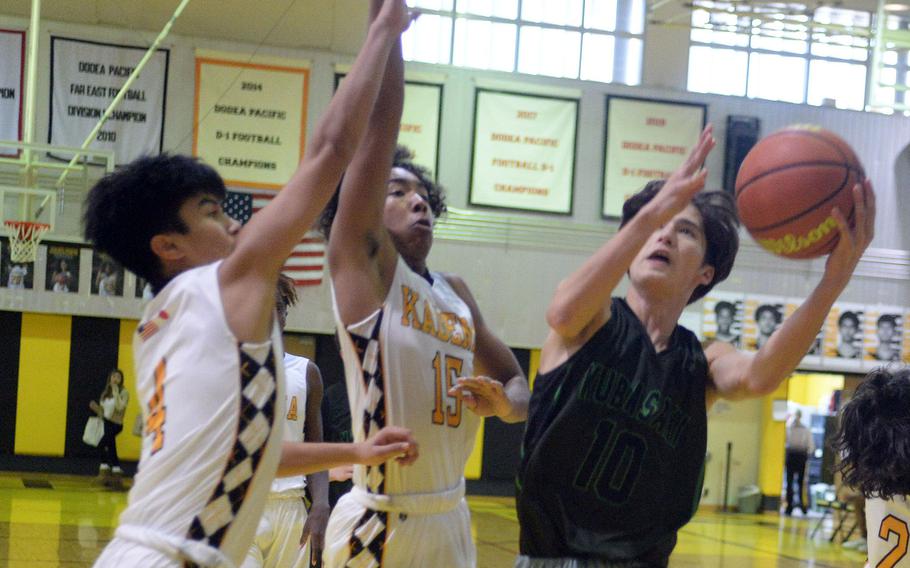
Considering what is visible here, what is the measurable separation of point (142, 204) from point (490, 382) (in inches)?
45.1

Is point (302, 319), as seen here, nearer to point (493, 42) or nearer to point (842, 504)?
point (493, 42)

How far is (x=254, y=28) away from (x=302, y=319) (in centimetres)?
444

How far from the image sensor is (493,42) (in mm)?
17688

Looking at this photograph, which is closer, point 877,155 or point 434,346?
point 434,346

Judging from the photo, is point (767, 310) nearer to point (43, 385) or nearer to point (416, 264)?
point (43, 385)

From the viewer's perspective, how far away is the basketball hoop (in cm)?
1302

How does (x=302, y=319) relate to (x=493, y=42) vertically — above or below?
below

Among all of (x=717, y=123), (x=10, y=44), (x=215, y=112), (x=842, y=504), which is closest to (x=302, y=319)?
(x=215, y=112)

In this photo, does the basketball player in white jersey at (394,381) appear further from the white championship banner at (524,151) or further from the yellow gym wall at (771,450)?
the yellow gym wall at (771,450)

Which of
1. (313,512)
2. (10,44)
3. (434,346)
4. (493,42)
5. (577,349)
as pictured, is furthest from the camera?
(493,42)

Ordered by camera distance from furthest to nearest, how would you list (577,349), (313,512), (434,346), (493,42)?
(493,42), (313,512), (434,346), (577,349)

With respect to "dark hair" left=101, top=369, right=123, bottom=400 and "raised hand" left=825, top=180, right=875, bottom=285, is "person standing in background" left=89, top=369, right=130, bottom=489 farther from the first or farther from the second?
"raised hand" left=825, top=180, right=875, bottom=285

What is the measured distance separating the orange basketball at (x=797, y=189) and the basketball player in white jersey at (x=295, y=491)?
2.32 m

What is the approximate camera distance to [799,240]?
3.37 metres
